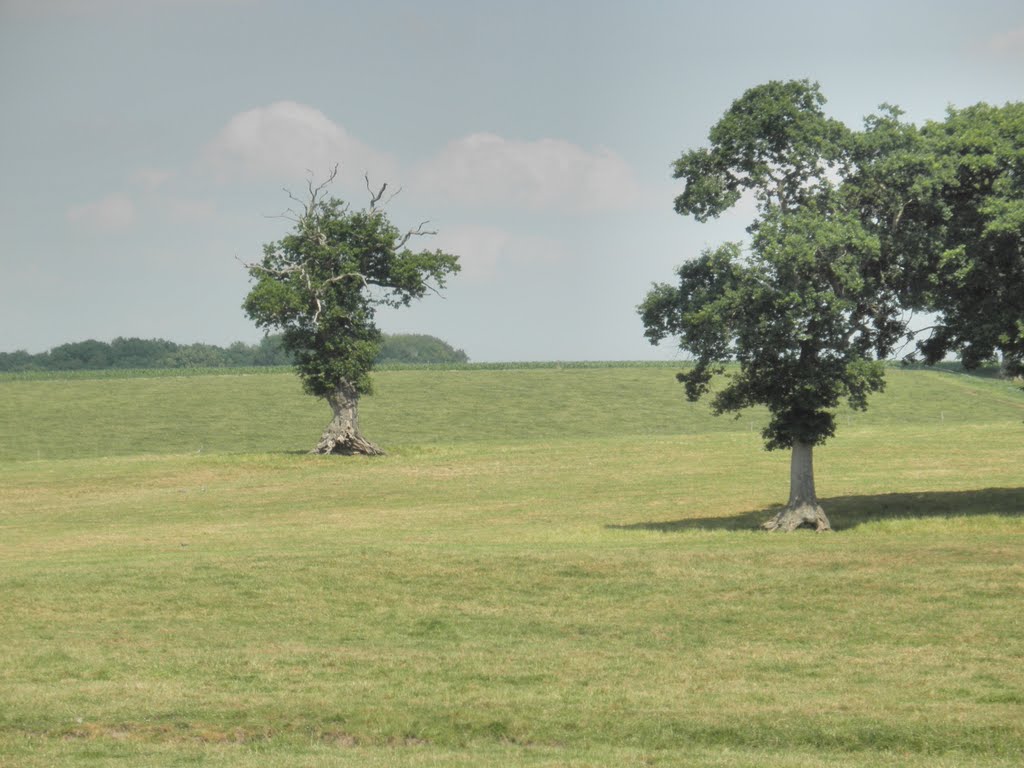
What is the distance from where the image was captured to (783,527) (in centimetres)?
4566

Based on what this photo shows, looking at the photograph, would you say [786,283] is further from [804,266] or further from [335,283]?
[335,283]

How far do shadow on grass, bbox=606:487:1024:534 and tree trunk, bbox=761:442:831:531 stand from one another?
868mm

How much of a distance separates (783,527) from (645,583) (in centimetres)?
1390

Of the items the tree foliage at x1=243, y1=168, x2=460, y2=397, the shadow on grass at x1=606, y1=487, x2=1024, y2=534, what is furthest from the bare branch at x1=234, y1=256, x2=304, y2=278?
the shadow on grass at x1=606, y1=487, x2=1024, y2=534

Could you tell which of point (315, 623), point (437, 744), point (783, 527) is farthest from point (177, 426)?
point (437, 744)

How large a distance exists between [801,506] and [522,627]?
19273mm

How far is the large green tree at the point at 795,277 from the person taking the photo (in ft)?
142

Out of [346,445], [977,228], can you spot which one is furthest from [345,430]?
[977,228]

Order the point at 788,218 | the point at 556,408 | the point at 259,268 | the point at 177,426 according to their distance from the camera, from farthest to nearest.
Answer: the point at 556,408 → the point at 177,426 → the point at 259,268 → the point at 788,218

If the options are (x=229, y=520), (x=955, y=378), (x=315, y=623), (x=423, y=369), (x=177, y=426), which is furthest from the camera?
(x=423, y=369)

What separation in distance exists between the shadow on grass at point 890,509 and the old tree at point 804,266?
9.01ft

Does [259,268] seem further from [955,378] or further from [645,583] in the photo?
[955,378]

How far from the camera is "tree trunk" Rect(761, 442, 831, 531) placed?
150 ft

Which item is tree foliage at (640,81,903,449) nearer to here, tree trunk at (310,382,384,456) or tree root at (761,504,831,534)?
tree root at (761,504,831,534)
